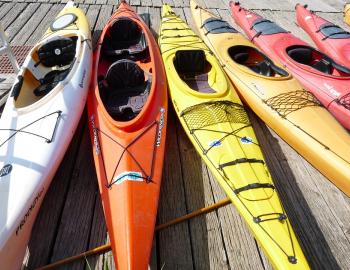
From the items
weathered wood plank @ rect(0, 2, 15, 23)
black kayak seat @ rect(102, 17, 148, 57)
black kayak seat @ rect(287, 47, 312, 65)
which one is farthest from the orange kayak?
weathered wood plank @ rect(0, 2, 15, 23)

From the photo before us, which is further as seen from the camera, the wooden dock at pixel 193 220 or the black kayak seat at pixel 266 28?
the black kayak seat at pixel 266 28

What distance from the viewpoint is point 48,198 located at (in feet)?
8.67

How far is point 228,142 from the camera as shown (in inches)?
109

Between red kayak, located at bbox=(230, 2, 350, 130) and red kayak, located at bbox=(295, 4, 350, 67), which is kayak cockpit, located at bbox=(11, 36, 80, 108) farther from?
red kayak, located at bbox=(295, 4, 350, 67)

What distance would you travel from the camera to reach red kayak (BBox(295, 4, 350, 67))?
14.1ft

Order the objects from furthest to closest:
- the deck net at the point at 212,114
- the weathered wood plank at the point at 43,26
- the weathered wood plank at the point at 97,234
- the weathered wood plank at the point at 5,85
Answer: the weathered wood plank at the point at 43,26
the weathered wood plank at the point at 5,85
the deck net at the point at 212,114
the weathered wood plank at the point at 97,234

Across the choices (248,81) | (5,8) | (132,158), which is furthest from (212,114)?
(5,8)

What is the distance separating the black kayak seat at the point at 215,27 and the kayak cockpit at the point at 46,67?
2.04m

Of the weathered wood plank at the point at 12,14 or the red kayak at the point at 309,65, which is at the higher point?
the weathered wood plank at the point at 12,14

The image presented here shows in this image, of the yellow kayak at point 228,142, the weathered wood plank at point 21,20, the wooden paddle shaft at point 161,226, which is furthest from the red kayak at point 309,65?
the weathered wood plank at point 21,20

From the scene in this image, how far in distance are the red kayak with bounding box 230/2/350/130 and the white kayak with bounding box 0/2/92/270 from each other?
2.54 m

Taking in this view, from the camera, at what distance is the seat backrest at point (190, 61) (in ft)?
12.4

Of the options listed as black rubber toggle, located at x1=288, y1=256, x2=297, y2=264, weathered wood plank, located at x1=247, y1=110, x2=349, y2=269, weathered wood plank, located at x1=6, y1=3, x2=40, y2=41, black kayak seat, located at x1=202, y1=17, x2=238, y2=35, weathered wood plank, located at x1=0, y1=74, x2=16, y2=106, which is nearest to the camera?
black rubber toggle, located at x1=288, y1=256, x2=297, y2=264

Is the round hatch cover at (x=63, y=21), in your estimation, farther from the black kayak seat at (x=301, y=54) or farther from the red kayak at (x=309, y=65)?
the black kayak seat at (x=301, y=54)
